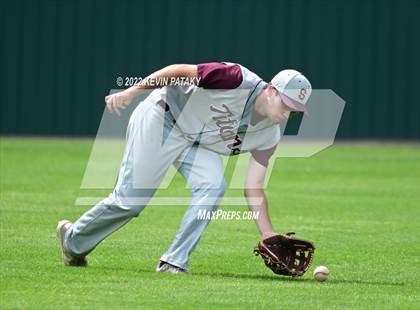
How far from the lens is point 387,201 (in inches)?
587

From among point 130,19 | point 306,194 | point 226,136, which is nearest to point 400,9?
point 130,19

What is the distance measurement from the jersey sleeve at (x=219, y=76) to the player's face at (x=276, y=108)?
264 mm

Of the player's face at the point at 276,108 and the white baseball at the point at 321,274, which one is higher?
the player's face at the point at 276,108

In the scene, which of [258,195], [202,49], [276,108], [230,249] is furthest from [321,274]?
[202,49]

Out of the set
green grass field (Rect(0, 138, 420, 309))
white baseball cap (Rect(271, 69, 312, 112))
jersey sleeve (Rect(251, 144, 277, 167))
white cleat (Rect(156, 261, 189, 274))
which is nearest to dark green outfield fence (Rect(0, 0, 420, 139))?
green grass field (Rect(0, 138, 420, 309))

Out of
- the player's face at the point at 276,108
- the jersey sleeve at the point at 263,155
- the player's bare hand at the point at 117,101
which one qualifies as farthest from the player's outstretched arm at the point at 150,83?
the jersey sleeve at the point at 263,155

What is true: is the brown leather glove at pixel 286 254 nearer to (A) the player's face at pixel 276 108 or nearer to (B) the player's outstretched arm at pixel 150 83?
(A) the player's face at pixel 276 108

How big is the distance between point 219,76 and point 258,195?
1012 mm

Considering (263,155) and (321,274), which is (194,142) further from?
(321,274)

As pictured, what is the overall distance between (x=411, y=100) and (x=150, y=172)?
56.9ft

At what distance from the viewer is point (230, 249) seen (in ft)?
34.2

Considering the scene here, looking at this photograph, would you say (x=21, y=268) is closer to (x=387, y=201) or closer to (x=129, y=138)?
(x=129, y=138)

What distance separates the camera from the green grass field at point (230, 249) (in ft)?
25.0

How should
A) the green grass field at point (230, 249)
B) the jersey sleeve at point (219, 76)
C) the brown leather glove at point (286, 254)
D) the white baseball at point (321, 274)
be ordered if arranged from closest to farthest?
1. the green grass field at point (230, 249)
2. the jersey sleeve at point (219, 76)
3. the white baseball at point (321, 274)
4. the brown leather glove at point (286, 254)
